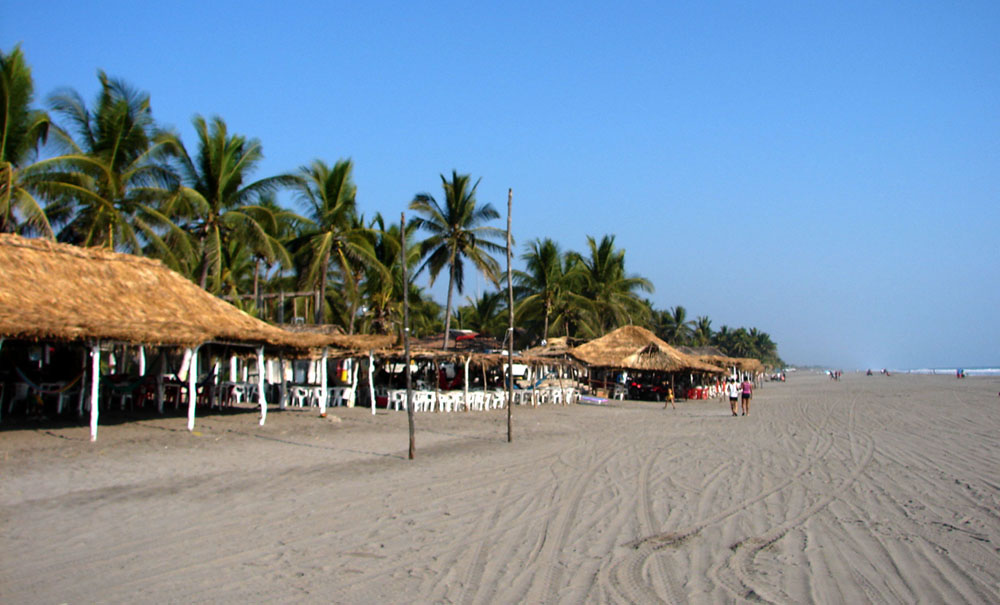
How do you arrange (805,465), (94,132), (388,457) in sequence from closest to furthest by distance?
(805,465), (388,457), (94,132)

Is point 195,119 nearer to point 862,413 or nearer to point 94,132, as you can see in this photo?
point 94,132

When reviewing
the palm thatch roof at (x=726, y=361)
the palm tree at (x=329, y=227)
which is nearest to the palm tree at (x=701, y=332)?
the palm thatch roof at (x=726, y=361)

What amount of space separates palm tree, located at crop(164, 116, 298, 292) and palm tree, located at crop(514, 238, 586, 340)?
1626 centimetres


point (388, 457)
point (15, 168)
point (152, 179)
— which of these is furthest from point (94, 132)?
point (388, 457)

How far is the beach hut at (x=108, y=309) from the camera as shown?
11469 mm

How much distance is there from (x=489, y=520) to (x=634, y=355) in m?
23.5

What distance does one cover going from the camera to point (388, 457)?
10836 millimetres

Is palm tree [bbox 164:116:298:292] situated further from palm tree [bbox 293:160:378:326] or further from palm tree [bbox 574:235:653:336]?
palm tree [bbox 574:235:653:336]

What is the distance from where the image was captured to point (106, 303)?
14094mm

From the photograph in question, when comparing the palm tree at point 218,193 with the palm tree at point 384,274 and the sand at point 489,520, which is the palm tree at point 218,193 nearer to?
the palm tree at point 384,274

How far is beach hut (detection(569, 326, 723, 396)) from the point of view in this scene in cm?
2869

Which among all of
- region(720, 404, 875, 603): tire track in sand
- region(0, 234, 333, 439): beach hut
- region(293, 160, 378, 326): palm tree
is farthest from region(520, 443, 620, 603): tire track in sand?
region(293, 160, 378, 326): palm tree

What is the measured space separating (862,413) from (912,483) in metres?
14.2

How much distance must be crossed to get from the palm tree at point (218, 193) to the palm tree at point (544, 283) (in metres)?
16.3
